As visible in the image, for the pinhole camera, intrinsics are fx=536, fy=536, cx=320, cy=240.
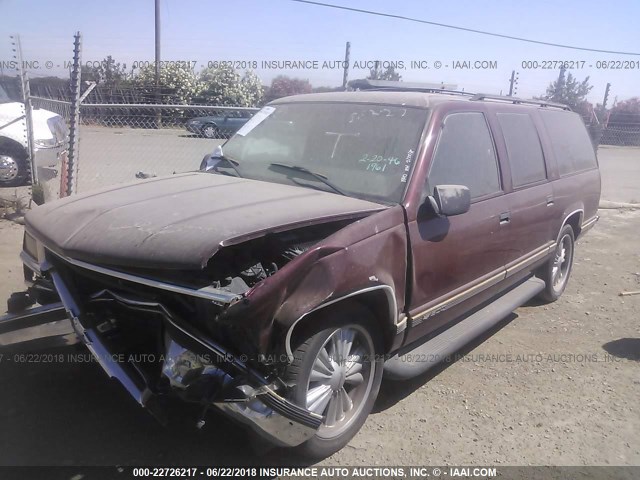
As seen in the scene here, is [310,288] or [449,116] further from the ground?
[449,116]

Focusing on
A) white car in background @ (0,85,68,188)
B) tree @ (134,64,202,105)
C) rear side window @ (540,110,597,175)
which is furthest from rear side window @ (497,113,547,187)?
tree @ (134,64,202,105)

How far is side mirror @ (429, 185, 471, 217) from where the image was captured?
323cm

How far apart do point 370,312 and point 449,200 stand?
0.84 m

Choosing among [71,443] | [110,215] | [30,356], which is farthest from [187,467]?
[30,356]

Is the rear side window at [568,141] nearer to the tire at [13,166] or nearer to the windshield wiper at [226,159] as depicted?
the windshield wiper at [226,159]

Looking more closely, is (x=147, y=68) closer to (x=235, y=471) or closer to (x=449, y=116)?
(x=449, y=116)

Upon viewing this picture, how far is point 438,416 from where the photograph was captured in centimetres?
343

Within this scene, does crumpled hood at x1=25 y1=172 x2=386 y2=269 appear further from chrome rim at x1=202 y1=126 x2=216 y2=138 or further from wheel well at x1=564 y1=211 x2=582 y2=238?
chrome rim at x1=202 y1=126 x2=216 y2=138

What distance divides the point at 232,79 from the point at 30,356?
Answer: 1153 centimetres

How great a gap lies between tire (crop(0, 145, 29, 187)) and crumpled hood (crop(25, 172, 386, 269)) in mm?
6382

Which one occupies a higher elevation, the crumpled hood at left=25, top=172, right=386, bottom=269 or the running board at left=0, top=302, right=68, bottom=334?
the crumpled hood at left=25, top=172, right=386, bottom=269

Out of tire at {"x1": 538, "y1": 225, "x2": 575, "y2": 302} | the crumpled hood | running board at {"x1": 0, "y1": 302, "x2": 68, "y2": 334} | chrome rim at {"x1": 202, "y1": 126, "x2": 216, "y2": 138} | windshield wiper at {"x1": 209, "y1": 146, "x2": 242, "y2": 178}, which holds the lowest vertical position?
tire at {"x1": 538, "y1": 225, "x2": 575, "y2": 302}

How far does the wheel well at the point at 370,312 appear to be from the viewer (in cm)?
261

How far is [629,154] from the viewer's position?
74.7 feet
